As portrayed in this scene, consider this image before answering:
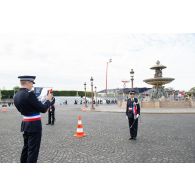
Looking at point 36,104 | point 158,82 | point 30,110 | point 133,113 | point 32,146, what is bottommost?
point 32,146

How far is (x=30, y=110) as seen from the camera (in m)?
4.45

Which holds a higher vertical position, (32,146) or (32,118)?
(32,118)

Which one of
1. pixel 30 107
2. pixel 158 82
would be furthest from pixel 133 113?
pixel 158 82

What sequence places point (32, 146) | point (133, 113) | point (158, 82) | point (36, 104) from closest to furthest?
point (36, 104) → point (32, 146) → point (133, 113) → point (158, 82)

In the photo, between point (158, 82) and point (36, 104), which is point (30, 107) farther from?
point (158, 82)

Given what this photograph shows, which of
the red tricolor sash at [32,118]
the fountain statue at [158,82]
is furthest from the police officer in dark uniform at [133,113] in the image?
the fountain statue at [158,82]

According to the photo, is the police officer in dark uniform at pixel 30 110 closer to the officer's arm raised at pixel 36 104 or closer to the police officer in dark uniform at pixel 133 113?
the officer's arm raised at pixel 36 104

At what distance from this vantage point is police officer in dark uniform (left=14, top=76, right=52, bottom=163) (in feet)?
14.1

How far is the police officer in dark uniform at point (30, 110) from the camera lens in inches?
169

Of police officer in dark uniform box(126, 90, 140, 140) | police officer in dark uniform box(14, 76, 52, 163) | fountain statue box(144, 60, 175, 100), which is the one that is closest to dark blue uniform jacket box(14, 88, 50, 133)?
police officer in dark uniform box(14, 76, 52, 163)
